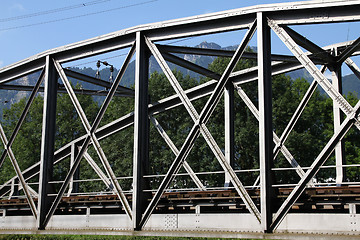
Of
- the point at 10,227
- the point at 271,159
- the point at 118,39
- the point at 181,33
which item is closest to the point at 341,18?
the point at 271,159

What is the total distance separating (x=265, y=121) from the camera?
15.1 meters

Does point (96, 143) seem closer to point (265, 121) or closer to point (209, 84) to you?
point (265, 121)

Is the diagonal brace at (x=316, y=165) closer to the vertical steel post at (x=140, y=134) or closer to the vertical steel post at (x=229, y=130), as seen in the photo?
the vertical steel post at (x=140, y=134)

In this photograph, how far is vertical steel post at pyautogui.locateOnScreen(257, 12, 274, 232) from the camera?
579 inches

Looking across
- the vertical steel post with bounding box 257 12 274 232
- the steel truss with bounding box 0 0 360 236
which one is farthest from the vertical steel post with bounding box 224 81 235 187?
the vertical steel post with bounding box 257 12 274 232

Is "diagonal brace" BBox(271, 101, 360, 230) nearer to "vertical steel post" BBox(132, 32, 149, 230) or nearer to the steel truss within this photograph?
the steel truss

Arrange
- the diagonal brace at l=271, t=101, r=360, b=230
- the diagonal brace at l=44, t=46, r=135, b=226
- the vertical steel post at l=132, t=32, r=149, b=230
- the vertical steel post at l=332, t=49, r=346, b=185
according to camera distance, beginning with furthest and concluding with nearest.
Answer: the vertical steel post at l=332, t=49, r=346, b=185
the diagonal brace at l=44, t=46, r=135, b=226
the vertical steel post at l=132, t=32, r=149, b=230
the diagonal brace at l=271, t=101, r=360, b=230

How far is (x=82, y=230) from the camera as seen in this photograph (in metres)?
18.8

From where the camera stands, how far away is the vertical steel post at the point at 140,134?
17.7 metres

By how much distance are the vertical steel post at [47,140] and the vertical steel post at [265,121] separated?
33.8 feet

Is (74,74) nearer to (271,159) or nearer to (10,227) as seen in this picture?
(10,227)

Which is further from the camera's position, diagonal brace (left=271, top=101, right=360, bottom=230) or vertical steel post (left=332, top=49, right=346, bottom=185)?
vertical steel post (left=332, top=49, right=346, bottom=185)

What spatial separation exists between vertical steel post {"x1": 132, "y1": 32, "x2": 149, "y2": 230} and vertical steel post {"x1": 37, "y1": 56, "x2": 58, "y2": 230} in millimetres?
5048

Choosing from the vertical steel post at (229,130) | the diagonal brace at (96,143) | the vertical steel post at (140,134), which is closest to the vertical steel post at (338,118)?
the vertical steel post at (229,130)
